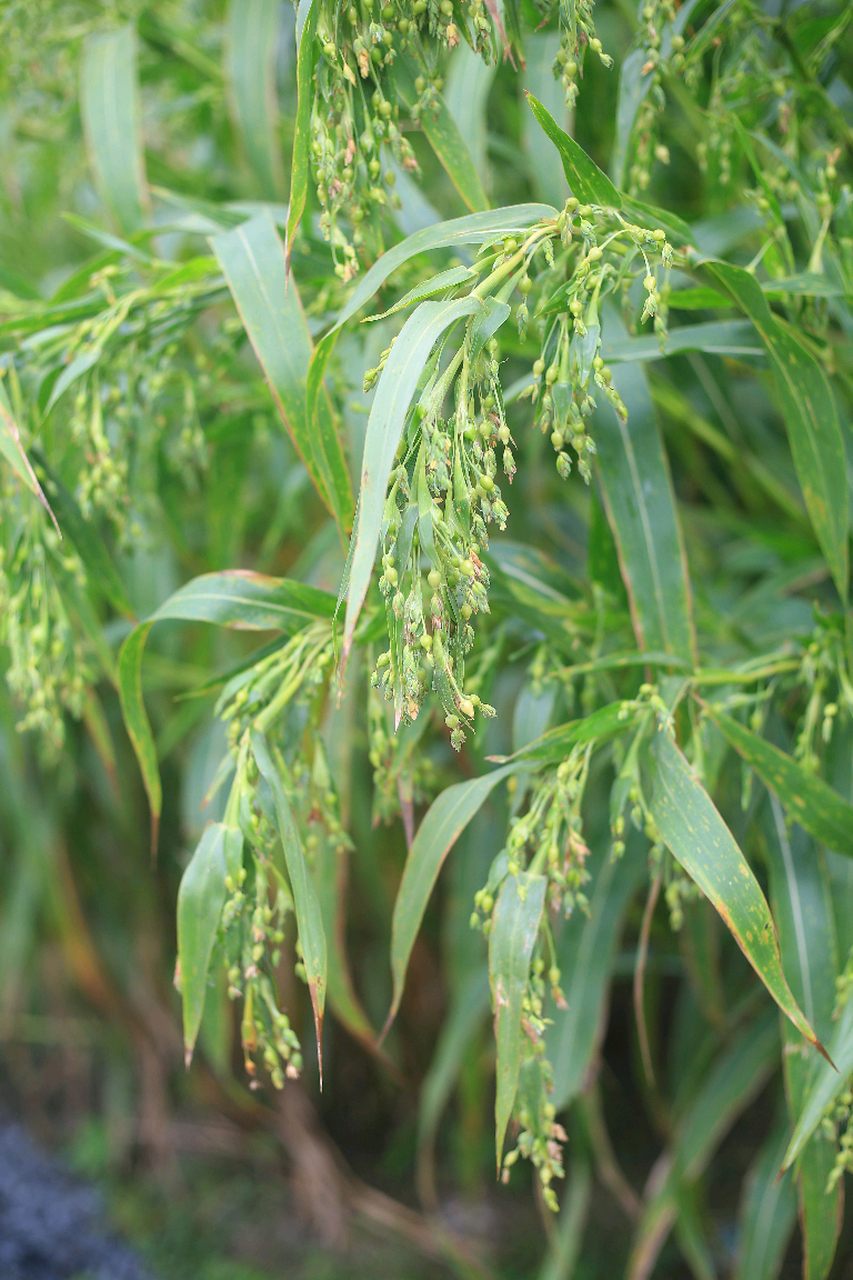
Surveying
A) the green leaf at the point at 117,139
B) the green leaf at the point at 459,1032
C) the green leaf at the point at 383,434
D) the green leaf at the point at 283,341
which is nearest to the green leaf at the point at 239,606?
the green leaf at the point at 283,341

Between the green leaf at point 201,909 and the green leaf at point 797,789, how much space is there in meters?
0.29

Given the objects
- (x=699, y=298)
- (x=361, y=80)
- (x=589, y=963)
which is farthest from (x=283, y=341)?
(x=589, y=963)

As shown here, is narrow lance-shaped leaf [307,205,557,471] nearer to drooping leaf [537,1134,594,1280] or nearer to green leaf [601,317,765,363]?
green leaf [601,317,765,363]

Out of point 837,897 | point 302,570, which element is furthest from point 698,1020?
point 302,570

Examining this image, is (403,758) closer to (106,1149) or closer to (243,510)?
(243,510)

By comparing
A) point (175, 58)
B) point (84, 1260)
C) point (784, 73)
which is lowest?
point (84, 1260)

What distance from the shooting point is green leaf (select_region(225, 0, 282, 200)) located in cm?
83

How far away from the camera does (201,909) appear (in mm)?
446

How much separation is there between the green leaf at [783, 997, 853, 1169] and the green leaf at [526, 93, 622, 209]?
443mm

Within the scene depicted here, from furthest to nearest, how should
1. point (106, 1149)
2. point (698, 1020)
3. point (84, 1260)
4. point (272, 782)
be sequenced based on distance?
1. point (106, 1149)
2. point (84, 1260)
3. point (698, 1020)
4. point (272, 782)

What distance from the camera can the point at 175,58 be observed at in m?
0.98

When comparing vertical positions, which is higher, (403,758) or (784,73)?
(784,73)

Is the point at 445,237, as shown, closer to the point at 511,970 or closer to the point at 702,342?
the point at 702,342

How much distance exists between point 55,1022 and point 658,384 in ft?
4.90
